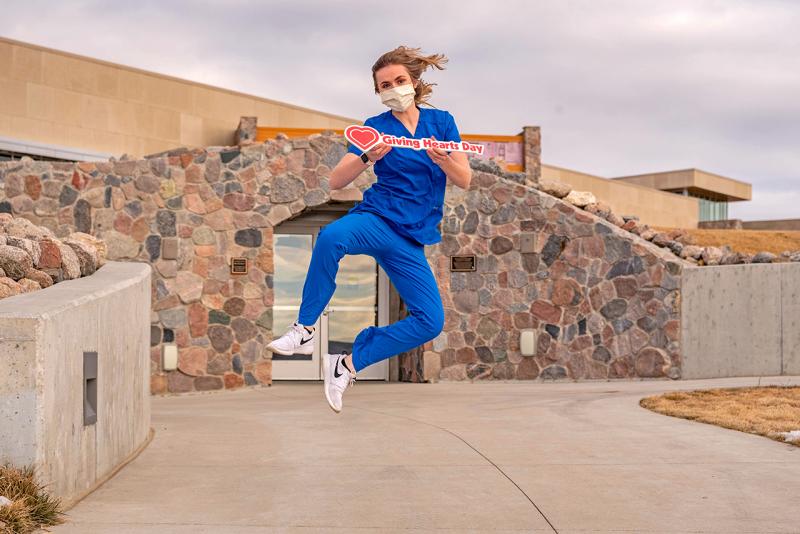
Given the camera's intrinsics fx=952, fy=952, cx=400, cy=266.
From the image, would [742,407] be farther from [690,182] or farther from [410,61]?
[690,182]

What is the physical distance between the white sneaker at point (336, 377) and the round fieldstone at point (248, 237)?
9.64 m

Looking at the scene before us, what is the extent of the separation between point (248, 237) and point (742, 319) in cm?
738

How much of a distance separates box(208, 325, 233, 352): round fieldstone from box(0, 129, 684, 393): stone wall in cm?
2

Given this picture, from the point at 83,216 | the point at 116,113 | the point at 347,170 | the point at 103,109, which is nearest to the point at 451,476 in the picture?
the point at 347,170

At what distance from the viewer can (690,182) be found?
4856 cm

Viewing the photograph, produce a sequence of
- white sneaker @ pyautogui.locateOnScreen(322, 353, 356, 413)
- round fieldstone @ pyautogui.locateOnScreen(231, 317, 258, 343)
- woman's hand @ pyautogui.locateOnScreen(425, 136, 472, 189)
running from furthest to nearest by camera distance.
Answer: round fieldstone @ pyautogui.locateOnScreen(231, 317, 258, 343) → white sneaker @ pyautogui.locateOnScreen(322, 353, 356, 413) → woman's hand @ pyautogui.locateOnScreen(425, 136, 472, 189)

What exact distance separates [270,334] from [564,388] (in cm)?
426

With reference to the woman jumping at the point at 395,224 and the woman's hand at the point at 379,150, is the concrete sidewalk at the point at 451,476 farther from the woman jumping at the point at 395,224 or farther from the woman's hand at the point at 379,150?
the woman's hand at the point at 379,150

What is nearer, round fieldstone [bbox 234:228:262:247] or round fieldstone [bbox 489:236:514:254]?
round fieldstone [bbox 234:228:262:247]

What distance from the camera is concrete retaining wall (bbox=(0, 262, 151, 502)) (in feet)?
15.3

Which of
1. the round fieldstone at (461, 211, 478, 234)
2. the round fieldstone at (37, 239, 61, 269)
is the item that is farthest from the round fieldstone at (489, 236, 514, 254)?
the round fieldstone at (37, 239, 61, 269)

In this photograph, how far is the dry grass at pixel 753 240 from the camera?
88.8ft

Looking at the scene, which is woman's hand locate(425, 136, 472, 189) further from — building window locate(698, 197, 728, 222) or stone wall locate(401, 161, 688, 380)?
building window locate(698, 197, 728, 222)

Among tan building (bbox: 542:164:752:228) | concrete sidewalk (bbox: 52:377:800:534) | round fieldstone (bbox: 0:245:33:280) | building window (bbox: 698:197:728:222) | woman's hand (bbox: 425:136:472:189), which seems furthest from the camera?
building window (bbox: 698:197:728:222)
